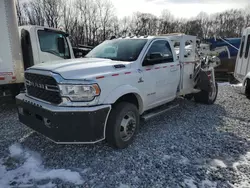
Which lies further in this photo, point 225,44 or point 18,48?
point 225,44

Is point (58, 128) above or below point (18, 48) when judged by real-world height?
below

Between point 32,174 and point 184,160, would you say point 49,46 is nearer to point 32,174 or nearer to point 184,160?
point 32,174

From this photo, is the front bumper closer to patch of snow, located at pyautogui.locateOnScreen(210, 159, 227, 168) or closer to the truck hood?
the truck hood

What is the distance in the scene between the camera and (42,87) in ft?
10.1

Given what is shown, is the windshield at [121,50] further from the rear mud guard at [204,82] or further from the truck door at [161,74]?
the rear mud guard at [204,82]

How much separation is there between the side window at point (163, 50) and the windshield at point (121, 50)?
232 mm

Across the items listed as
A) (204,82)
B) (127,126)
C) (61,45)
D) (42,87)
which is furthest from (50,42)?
(204,82)

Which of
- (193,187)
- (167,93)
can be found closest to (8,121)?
(167,93)

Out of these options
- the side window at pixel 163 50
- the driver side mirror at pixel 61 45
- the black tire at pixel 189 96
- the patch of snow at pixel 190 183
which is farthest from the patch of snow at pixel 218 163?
the driver side mirror at pixel 61 45

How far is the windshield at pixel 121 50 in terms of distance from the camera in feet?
12.7

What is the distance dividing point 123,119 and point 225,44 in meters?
12.8

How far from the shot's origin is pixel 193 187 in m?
2.54

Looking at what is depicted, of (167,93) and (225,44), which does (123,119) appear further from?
(225,44)

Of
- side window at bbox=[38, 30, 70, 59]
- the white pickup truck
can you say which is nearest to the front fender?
the white pickup truck
